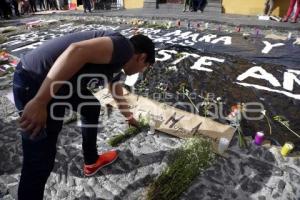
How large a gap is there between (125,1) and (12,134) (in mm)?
16709

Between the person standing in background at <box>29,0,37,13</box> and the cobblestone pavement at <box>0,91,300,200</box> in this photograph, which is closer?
the cobblestone pavement at <box>0,91,300,200</box>

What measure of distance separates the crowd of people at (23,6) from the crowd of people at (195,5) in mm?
11640

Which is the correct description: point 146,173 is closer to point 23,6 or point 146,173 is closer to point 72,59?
point 72,59

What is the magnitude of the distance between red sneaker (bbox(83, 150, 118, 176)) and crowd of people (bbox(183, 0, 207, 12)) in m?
13.3

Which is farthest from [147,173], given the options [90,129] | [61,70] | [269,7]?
[269,7]

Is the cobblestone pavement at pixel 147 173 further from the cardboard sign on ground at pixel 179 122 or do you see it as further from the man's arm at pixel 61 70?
the man's arm at pixel 61 70

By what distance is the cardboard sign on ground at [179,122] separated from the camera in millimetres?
3977

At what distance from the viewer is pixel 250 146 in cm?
384

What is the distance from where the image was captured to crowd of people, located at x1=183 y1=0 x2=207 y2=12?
1525cm

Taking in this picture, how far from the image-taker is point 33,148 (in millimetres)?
2301

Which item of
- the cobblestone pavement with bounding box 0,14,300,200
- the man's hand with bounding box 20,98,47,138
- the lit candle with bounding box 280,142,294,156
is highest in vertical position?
the man's hand with bounding box 20,98,47,138

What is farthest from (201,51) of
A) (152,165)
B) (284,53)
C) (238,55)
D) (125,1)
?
(125,1)

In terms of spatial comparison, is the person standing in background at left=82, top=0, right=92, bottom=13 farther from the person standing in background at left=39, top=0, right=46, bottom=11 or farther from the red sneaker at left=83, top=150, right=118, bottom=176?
the red sneaker at left=83, top=150, right=118, bottom=176

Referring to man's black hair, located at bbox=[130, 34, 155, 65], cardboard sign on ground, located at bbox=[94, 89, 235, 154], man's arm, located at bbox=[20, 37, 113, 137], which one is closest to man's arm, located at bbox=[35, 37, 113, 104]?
man's arm, located at bbox=[20, 37, 113, 137]
